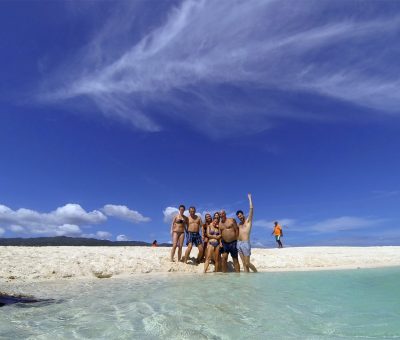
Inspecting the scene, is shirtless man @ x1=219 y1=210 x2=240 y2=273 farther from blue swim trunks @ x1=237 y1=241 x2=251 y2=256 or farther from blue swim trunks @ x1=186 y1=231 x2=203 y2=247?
blue swim trunks @ x1=186 y1=231 x2=203 y2=247

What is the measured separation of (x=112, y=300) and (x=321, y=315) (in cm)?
418

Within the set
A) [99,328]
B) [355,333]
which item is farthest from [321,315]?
[99,328]

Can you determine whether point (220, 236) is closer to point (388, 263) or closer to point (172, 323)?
point (172, 323)

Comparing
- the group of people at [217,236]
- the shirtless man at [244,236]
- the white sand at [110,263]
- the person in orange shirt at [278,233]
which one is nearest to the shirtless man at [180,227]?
the group of people at [217,236]

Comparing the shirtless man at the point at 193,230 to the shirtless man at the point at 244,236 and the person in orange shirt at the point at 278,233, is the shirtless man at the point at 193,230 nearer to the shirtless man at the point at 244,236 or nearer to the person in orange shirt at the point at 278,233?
the shirtless man at the point at 244,236

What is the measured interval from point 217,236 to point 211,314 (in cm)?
804

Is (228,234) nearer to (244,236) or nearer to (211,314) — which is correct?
(244,236)

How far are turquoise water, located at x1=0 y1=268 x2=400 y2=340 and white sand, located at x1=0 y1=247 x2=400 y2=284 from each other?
384 centimetres

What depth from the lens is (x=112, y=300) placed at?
7703mm

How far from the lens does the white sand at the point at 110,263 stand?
1281 cm

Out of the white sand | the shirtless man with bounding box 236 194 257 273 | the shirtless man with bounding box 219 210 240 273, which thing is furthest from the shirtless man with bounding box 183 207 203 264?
the shirtless man with bounding box 236 194 257 273

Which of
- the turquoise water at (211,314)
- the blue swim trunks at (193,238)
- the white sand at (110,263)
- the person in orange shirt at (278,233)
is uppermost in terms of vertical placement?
the person in orange shirt at (278,233)

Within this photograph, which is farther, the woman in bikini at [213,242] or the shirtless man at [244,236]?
the woman in bikini at [213,242]

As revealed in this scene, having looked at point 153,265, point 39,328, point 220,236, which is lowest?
point 39,328
